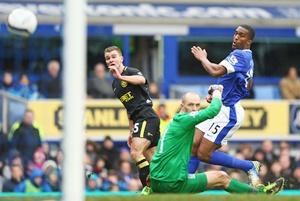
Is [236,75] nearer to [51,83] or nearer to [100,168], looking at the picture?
[100,168]

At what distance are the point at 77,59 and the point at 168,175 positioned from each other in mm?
5096

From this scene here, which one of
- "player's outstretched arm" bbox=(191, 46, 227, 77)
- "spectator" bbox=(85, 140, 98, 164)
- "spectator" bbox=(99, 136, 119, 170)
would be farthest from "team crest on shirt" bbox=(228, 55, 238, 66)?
"spectator" bbox=(85, 140, 98, 164)

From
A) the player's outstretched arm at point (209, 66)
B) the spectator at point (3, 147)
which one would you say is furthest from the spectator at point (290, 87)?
the player's outstretched arm at point (209, 66)

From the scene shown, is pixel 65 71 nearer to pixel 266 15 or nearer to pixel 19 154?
pixel 19 154

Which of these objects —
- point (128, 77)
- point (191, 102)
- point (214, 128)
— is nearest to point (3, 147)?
point (128, 77)

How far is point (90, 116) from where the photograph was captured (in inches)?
882

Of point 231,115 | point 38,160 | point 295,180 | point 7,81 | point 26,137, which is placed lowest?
point 295,180

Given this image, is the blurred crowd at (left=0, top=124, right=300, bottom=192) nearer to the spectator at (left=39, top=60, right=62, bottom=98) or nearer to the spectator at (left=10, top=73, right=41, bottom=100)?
the spectator at (left=10, top=73, right=41, bottom=100)

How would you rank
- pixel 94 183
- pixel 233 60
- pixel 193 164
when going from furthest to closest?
pixel 94 183 → pixel 193 164 → pixel 233 60

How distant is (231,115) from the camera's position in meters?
14.8

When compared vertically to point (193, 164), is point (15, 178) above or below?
below

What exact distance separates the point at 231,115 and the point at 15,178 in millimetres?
6659

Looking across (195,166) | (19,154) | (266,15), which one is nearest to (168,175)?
(195,166)

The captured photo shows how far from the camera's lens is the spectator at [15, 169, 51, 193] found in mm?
20406
